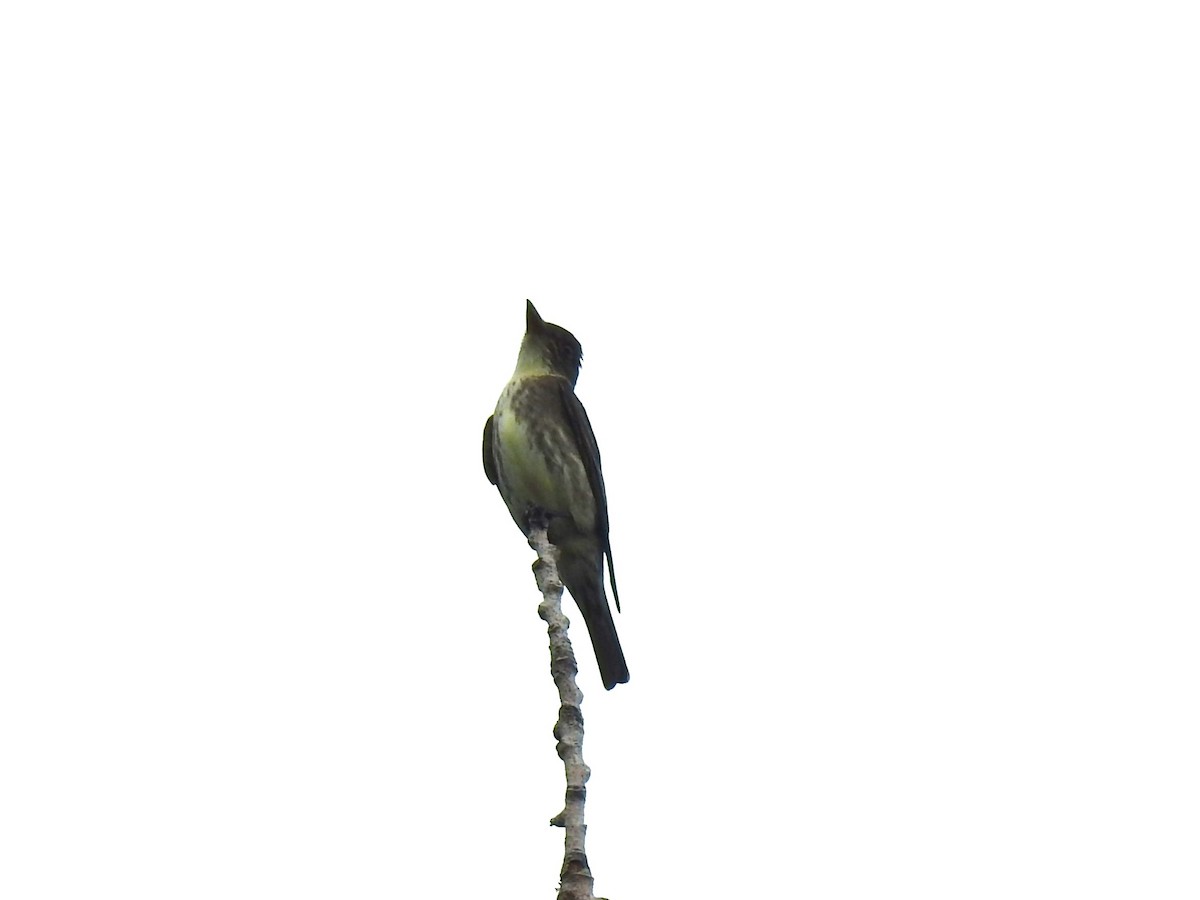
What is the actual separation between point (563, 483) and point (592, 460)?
224mm

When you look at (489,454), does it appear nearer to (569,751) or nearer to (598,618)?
(598,618)

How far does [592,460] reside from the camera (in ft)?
25.5

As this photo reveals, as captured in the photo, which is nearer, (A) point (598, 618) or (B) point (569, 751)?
(B) point (569, 751)

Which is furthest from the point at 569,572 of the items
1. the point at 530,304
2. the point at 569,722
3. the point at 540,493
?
the point at 569,722

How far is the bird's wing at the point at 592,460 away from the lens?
25.5 ft

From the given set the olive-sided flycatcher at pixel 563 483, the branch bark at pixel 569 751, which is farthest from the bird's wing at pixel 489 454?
the branch bark at pixel 569 751

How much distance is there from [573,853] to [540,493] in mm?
4396

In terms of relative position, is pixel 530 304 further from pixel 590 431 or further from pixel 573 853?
pixel 573 853

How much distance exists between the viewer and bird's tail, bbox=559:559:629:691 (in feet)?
25.1

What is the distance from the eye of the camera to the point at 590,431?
792 centimetres

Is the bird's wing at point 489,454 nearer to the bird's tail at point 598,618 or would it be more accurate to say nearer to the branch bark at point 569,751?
the bird's tail at point 598,618

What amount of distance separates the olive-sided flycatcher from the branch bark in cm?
339

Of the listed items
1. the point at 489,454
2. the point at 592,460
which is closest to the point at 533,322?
the point at 489,454

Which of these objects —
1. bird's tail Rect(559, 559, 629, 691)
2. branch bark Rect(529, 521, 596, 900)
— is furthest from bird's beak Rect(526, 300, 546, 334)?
branch bark Rect(529, 521, 596, 900)
